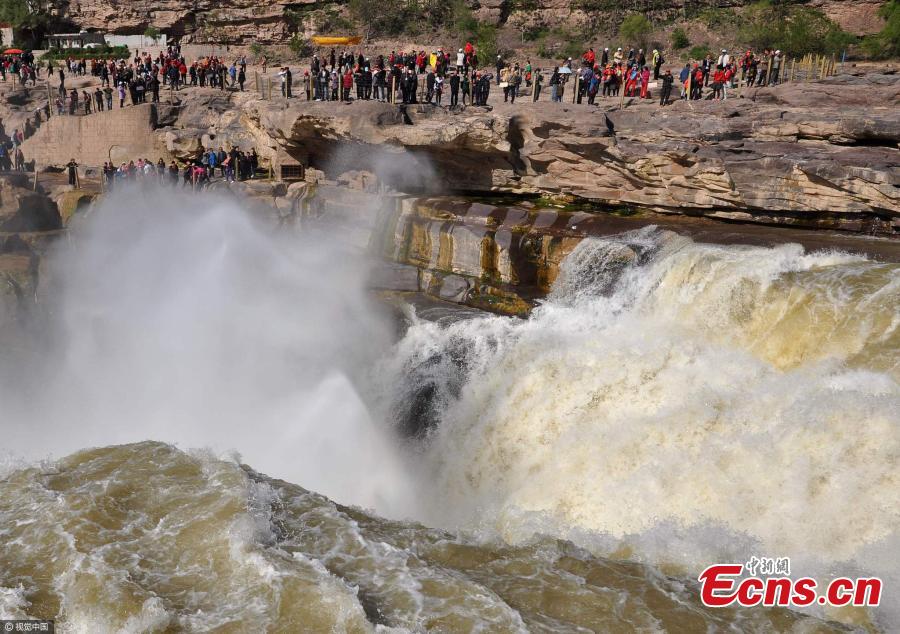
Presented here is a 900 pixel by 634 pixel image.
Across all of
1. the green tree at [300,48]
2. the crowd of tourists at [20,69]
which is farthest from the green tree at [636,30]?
the crowd of tourists at [20,69]

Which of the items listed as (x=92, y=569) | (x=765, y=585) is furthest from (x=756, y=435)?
(x=92, y=569)

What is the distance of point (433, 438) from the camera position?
11586 mm

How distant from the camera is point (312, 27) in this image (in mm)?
31062

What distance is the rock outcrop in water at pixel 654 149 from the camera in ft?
41.0

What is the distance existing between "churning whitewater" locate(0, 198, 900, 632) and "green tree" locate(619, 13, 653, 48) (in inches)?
619

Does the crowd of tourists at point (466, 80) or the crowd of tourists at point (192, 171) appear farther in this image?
the crowd of tourists at point (192, 171)

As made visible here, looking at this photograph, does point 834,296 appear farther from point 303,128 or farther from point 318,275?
point 303,128

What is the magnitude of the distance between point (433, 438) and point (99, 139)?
1513 cm

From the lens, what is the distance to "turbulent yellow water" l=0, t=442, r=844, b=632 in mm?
5809

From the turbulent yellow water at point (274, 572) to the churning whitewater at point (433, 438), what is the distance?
0.02m

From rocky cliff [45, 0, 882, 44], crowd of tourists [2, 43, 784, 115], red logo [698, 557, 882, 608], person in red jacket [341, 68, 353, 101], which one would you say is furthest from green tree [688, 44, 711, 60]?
red logo [698, 557, 882, 608]

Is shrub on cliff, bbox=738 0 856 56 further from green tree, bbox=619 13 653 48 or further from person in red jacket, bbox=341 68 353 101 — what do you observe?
person in red jacket, bbox=341 68 353 101

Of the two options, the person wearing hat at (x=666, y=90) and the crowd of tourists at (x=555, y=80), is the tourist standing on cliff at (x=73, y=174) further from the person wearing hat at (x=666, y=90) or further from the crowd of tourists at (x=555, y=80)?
the person wearing hat at (x=666, y=90)

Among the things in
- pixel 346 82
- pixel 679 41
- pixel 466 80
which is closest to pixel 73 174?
pixel 346 82
